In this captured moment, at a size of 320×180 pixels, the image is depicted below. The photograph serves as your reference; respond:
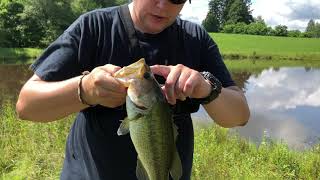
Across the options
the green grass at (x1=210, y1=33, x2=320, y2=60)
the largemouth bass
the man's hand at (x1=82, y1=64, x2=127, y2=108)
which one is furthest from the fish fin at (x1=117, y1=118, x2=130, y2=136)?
the green grass at (x1=210, y1=33, x2=320, y2=60)

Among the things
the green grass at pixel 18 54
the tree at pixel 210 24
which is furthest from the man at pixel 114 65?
the tree at pixel 210 24

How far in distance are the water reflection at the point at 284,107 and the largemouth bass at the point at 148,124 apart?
456 inches

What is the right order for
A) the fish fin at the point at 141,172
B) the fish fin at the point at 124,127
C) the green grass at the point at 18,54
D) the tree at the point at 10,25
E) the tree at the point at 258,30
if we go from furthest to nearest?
the tree at the point at 258,30 → the tree at the point at 10,25 → the green grass at the point at 18,54 → the fish fin at the point at 141,172 → the fish fin at the point at 124,127

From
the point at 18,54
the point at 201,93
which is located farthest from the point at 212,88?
the point at 18,54

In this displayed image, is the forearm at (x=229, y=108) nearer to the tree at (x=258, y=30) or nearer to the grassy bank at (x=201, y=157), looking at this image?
the grassy bank at (x=201, y=157)

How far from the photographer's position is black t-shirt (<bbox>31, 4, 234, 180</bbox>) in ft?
8.44

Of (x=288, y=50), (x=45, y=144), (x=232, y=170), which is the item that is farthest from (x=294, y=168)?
(x=288, y=50)

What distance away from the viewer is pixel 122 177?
268cm

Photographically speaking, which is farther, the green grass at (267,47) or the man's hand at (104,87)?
the green grass at (267,47)

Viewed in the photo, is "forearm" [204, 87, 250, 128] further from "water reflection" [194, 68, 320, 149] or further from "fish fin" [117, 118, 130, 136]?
"water reflection" [194, 68, 320, 149]

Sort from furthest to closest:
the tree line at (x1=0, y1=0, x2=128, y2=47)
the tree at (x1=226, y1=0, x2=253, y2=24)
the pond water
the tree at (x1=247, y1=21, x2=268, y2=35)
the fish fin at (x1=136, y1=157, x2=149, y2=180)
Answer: the tree at (x1=226, y1=0, x2=253, y2=24) < the tree at (x1=247, y1=21, x2=268, y2=35) < the tree line at (x1=0, y1=0, x2=128, y2=47) < the pond water < the fish fin at (x1=136, y1=157, x2=149, y2=180)

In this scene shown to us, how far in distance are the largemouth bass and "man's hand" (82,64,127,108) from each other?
0.05m

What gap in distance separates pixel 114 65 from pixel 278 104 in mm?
23846

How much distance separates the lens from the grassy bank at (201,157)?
7254mm
